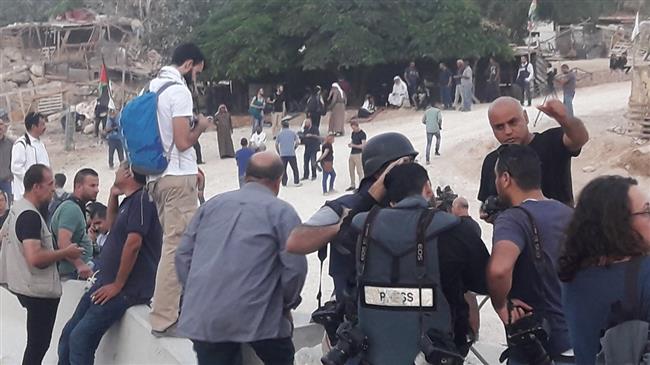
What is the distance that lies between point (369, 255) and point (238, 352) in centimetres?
118

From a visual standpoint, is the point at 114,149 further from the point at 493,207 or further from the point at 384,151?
the point at 493,207

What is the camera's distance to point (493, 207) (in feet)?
13.5

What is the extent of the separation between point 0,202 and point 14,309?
1.02 metres

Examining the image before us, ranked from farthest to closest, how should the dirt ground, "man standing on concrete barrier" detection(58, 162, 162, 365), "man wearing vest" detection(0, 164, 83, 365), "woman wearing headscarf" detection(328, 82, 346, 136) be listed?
"woman wearing headscarf" detection(328, 82, 346, 136)
the dirt ground
"man wearing vest" detection(0, 164, 83, 365)
"man standing on concrete barrier" detection(58, 162, 162, 365)

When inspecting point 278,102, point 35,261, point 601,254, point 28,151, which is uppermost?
point 601,254

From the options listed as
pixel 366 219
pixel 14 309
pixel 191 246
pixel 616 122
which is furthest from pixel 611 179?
pixel 616 122

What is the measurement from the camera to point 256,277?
446 cm

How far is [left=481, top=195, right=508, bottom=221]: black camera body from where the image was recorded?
4.03 m

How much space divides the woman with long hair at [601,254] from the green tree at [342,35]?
29.1 metres

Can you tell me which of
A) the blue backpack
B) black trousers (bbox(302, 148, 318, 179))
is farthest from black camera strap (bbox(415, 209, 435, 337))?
black trousers (bbox(302, 148, 318, 179))

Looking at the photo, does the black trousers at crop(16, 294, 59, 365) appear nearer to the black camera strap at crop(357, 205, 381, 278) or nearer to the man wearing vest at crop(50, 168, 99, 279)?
the man wearing vest at crop(50, 168, 99, 279)

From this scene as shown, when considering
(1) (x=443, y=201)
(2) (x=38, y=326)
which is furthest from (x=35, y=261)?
(1) (x=443, y=201)

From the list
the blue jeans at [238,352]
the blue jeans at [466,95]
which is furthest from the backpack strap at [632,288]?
the blue jeans at [466,95]

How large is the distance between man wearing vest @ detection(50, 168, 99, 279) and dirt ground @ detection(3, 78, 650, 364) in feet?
13.6
